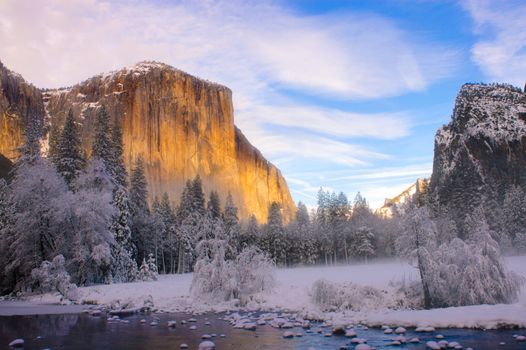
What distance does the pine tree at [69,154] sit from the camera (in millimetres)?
37781

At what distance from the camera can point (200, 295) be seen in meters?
23.4

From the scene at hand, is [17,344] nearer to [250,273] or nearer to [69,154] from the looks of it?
[250,273]

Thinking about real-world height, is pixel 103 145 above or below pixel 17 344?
above

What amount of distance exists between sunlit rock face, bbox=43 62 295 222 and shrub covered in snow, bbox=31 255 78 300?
99.8 m

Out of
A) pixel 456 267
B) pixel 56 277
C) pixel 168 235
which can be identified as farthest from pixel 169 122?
pixel 456 267

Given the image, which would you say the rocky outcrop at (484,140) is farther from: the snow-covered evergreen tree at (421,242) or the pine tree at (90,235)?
the snow-covered evergreen tree at (421,242)

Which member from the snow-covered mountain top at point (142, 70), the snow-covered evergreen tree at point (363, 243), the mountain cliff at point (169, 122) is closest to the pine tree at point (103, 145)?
the snow-covered evergreen tree at point (363, 243)

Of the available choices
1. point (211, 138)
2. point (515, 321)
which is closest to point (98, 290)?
point (515, 321)

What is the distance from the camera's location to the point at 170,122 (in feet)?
461

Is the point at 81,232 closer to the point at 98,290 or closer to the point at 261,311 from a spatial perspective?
the point at 98,290

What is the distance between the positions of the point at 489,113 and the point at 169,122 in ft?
291

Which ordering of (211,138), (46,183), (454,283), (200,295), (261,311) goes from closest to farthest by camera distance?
(454,283) → (261,311) → (200,295) → (46,183) → (211,138)

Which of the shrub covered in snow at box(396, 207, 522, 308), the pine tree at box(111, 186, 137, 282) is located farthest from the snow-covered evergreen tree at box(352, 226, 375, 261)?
the shrub covered in snow at box(396, 207, 522, 308)

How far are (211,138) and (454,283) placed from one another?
133 meters
